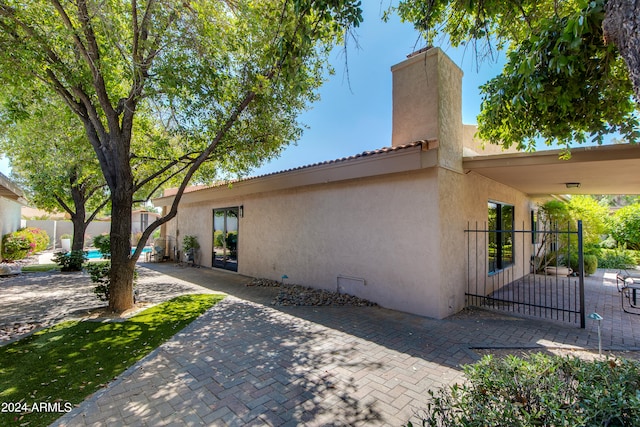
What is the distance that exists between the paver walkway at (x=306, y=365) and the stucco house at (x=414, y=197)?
945mm

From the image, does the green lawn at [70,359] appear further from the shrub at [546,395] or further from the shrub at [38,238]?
the shrub at [38,238]

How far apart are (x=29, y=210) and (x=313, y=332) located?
44663 millimetres

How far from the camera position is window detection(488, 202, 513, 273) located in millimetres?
8773

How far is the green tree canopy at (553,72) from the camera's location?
3094 millimetres

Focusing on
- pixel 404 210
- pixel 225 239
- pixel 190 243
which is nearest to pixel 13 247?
pixel 190 243

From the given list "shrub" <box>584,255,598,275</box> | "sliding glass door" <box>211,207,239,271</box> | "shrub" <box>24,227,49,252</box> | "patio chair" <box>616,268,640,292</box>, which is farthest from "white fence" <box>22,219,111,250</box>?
"shrub" <box>584,255,598,275</box>

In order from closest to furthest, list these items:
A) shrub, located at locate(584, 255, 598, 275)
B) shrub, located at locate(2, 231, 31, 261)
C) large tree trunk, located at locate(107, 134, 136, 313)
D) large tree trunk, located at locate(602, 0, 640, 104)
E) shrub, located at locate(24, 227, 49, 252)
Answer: large tree trunk, located at locate(602, 0, 640, 104)
large tree trunk, located at locate(107, 134, 136, 313)
shrub, located at locate(584, 255, 598, 275)
shrub, located at locate(2, 231, 31, 261)
shrub, located at locate(24, 227, 49, 252)

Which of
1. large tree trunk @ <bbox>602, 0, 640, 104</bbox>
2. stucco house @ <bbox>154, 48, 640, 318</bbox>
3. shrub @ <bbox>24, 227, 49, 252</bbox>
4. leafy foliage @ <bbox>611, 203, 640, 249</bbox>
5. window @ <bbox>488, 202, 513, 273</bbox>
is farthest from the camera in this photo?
shrub @ <bbox>24, 227, 49, 252</bbox>

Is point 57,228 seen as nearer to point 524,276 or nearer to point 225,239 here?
point 225,239

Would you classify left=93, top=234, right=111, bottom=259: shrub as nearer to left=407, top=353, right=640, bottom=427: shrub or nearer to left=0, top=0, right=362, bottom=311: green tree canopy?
left=0, top=0, right=362, bottom=311: green tree canopy

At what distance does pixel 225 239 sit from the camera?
1248 cm

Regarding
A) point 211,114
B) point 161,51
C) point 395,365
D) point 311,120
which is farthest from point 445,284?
point 161,51

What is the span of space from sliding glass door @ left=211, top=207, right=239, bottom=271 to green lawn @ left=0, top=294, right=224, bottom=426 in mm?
5529

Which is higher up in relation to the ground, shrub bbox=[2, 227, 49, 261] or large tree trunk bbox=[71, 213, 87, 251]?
large tree trunk bbox=[71, 213, 87, 251]
